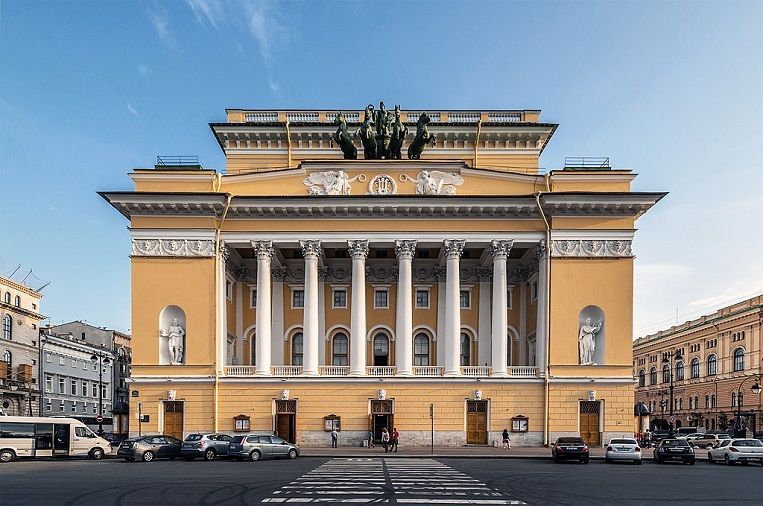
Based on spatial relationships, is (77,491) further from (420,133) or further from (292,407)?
(420,133)

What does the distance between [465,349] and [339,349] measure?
8.06 metres

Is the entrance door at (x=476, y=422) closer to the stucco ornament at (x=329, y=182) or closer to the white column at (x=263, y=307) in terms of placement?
the white column at (x=263, y=307)

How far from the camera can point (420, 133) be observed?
4266 cm

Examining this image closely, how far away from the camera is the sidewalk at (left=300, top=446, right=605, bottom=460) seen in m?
34.0

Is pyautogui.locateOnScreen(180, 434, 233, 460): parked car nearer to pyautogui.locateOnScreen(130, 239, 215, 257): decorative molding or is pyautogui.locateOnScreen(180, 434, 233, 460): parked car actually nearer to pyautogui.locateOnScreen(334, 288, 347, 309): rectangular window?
pyautogui.locateOnScreen(130, 239, 215, 257): decorative molding

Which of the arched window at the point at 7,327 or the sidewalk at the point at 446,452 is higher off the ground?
the arched window at the point at 7,327

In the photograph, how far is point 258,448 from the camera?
3216cm

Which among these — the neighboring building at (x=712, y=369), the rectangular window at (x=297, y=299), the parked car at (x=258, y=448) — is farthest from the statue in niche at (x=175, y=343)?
the neighboring building at (x=712, y=369)

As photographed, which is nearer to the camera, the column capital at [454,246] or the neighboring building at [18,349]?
the column capital at [454,246]

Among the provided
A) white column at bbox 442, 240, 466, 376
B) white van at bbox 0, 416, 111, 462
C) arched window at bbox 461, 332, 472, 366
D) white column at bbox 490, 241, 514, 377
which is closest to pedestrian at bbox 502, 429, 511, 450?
white column at bbox 490, 241, 514, 377

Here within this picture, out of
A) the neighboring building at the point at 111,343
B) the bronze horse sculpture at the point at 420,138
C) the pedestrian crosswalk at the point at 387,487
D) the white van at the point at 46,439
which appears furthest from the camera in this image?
the neighboring building at the point at 111,343

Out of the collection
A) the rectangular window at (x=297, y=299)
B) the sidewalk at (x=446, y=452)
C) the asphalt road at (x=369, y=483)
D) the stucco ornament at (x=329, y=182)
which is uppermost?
the stucco ornament at (x=329, y=182)

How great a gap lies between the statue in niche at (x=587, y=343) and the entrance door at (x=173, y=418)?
22.1m

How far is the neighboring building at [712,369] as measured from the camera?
77938 millimetres
